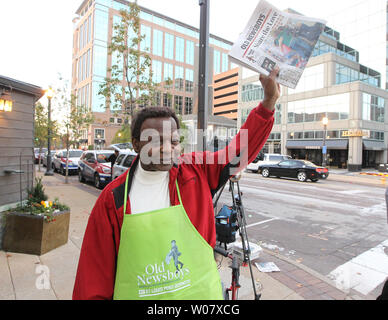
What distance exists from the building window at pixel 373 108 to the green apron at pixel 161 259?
112ft

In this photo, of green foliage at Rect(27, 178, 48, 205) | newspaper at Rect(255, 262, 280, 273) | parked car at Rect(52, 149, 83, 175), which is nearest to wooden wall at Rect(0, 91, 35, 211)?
green foliage at Rect(27, 178, 48, 205)

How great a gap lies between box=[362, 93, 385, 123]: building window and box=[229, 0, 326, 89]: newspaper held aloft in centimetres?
3344

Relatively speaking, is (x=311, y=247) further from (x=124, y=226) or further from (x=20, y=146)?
(x=20, y=146)

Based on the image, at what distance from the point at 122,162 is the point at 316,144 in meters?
28.3

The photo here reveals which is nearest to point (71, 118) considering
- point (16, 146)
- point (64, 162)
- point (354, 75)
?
point (64, 162)

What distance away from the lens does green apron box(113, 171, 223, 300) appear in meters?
1.27

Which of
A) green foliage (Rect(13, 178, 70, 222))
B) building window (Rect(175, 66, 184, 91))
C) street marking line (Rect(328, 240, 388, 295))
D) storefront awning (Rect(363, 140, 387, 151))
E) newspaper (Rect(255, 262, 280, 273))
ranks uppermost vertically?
building window (Rect(175, 66, 184, 91))

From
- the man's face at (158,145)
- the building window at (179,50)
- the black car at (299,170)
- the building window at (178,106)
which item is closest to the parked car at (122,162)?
the building window at (178,106)

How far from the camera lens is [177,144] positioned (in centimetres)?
155

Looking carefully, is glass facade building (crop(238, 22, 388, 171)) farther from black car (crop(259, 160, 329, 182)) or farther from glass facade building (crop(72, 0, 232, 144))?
glass facade building (crop(72, 0, 232, 144))

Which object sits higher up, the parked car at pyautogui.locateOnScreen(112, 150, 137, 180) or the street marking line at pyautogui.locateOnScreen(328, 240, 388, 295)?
the parked car at pyautogui.locateOnScreen(112, 150, 137, 180)

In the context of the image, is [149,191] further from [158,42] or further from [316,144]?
[158,42]
